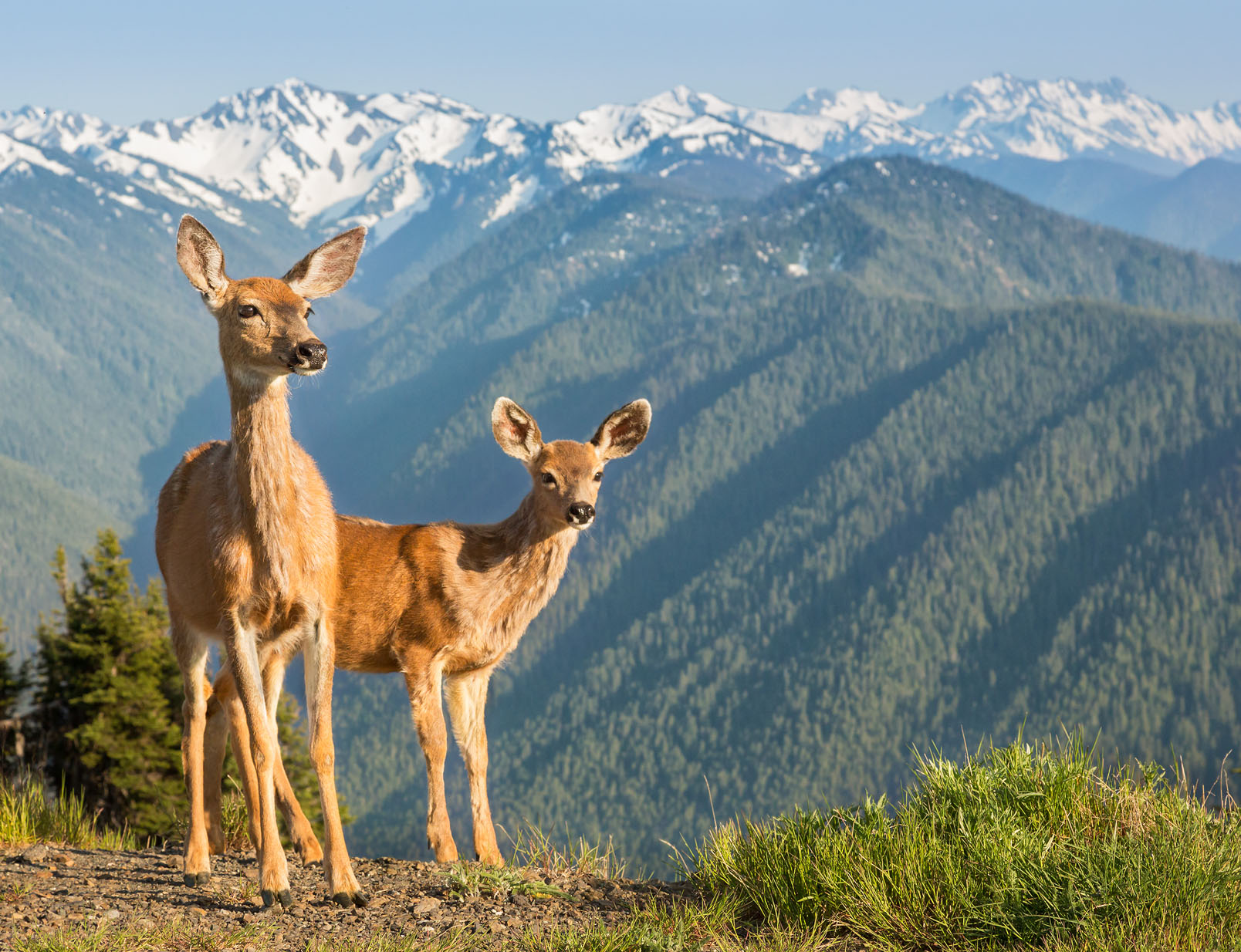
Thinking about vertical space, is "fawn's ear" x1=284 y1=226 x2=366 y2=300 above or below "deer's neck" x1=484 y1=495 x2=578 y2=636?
above

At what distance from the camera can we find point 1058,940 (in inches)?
280

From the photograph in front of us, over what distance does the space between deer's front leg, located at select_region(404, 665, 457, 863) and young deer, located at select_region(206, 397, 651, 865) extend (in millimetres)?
11

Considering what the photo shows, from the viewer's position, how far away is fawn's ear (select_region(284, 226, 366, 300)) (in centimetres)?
888

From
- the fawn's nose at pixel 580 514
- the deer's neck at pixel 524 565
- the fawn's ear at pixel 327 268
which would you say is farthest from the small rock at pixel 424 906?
the fawn's ear at pixel 327 268

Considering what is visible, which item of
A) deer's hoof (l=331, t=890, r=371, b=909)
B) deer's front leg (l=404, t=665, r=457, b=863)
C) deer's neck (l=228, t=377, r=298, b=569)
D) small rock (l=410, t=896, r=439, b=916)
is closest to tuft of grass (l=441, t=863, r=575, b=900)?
small rock (l=410, t=896, r=439, b=916)

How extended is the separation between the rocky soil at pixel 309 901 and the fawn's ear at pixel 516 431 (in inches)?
146

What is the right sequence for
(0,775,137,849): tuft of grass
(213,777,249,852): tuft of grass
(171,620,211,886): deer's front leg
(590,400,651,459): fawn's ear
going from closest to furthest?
1. (171,620,211,886): deer's front leg
2. (590,400,651,459): fawn's ear
3. (0,775,137,849): tuft of grass
4. (213,777,249,852): tuft of grass

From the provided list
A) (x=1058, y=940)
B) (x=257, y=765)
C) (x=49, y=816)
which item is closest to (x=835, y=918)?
(x=1058, y=940)

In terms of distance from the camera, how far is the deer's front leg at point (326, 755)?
795 centimetres

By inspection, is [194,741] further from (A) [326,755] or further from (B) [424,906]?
(B) [424,906]

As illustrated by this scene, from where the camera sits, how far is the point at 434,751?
926 centimetres

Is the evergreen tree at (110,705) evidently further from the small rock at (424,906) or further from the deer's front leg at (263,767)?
the small rock at (424,906)

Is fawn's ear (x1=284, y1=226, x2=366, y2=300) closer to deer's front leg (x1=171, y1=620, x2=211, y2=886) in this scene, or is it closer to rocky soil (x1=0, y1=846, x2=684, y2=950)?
deer's front leg (x1=171, y1=620, x2=211, y2=886)

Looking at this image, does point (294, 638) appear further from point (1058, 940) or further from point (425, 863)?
point (1058, 940)
